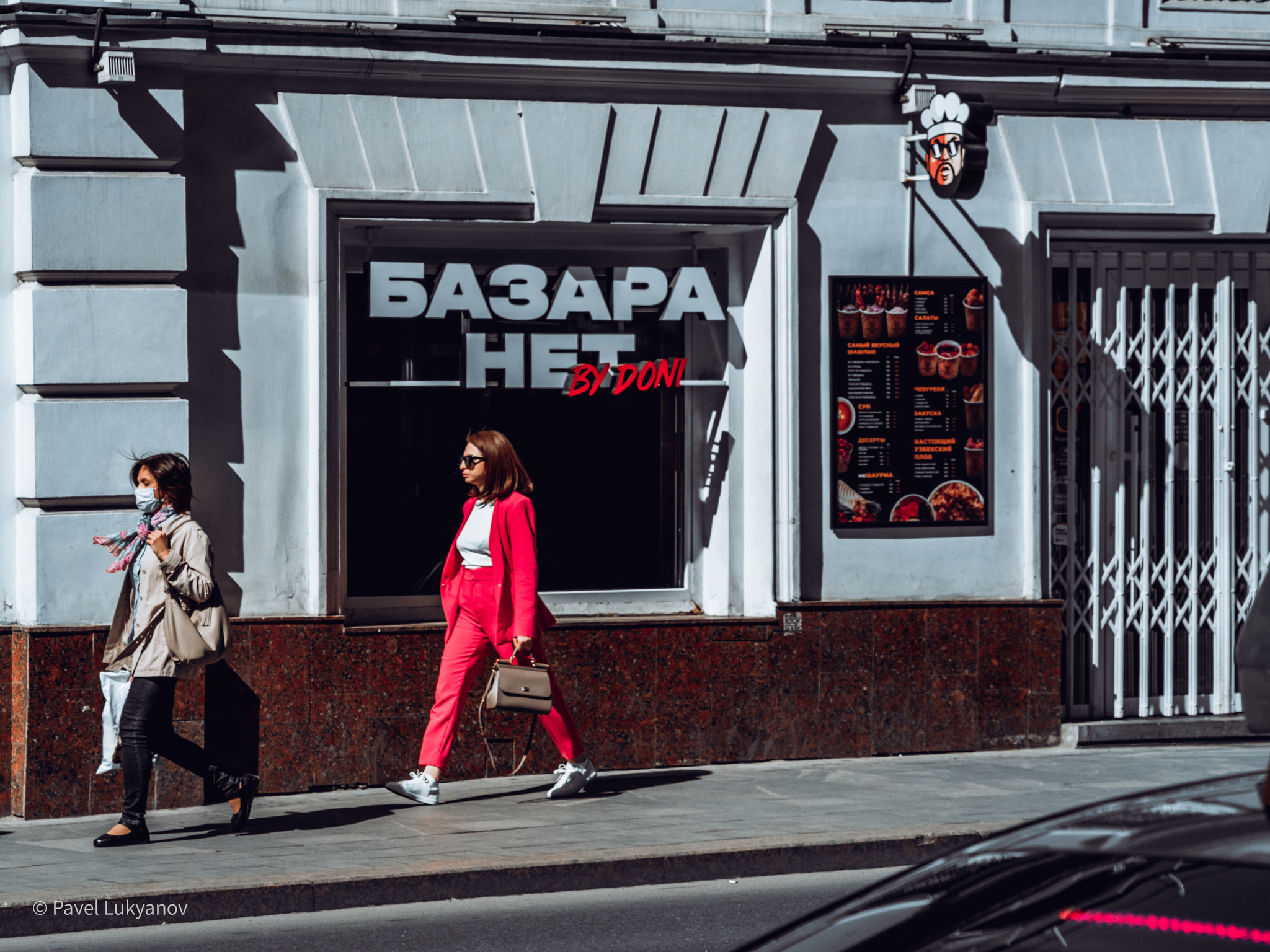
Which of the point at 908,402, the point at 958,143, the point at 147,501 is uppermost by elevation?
the point at 958,143

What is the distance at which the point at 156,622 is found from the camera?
7383 mm

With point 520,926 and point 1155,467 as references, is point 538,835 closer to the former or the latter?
point 520,926

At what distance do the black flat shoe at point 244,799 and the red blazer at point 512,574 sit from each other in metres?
1.28

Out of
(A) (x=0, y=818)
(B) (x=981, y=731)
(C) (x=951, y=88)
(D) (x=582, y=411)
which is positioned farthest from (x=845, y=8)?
(A) (x=0, y=818)

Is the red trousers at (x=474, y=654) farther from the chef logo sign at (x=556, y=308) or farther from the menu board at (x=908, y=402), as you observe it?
the menu board at (x=908, y=402)

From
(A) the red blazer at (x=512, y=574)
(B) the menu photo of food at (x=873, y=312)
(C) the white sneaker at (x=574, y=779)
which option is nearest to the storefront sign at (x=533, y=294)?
(B) the menu photo of food at (x=873, y=312)

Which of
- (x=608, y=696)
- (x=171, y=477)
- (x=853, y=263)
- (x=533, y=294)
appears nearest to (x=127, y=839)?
(x=171, y=477)

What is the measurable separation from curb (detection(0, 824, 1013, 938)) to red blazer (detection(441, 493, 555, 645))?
1576 mm

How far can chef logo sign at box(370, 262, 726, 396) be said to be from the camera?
30.2 ft

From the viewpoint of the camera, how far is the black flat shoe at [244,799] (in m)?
7.62

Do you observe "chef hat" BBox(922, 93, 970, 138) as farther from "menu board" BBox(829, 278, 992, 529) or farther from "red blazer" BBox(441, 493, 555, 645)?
"red blazer" BBox(441, 493, 555, 645)

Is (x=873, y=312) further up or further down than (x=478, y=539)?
further up

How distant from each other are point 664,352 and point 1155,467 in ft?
10.8

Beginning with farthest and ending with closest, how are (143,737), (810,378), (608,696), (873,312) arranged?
1. (873,312)
2. (810,378)
3. (608,696)
4. (143,737)
